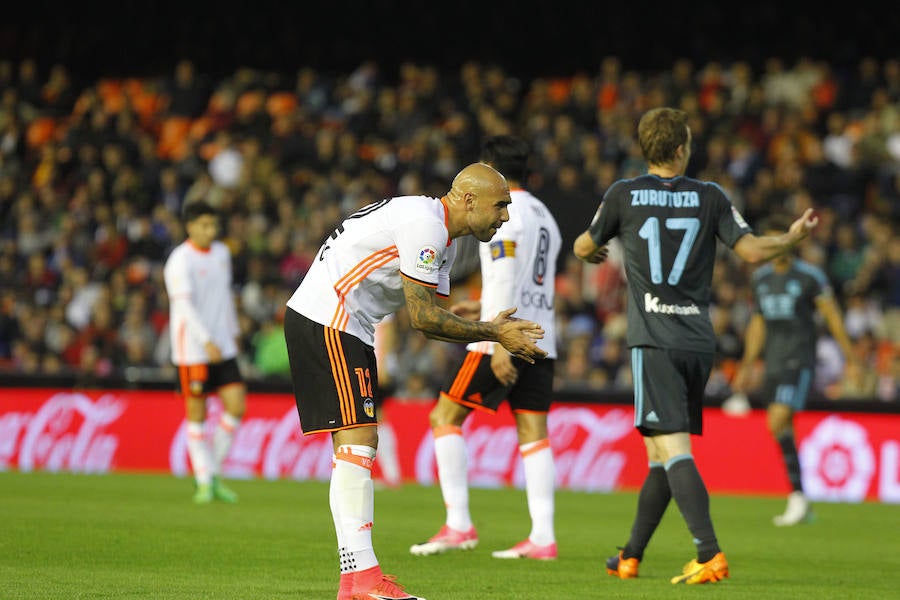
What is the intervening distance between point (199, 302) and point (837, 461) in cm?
720

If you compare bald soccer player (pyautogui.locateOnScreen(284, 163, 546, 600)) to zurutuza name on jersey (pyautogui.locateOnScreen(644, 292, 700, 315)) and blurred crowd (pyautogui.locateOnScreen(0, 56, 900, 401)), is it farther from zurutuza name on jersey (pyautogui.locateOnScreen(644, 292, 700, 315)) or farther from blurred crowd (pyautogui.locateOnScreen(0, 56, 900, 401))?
blurred crowd (pyautogui.locateOnScreen(0, 56, 900, 401))

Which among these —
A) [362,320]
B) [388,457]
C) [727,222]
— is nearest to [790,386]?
[388,457]

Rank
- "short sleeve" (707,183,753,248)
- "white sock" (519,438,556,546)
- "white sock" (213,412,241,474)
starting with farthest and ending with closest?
1. "white sock" (213,412,241,474)
2. "white sock" (519,438,556,546)
3. "short sleeve" (707,183,753,248)

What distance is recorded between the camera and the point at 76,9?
2817 cm

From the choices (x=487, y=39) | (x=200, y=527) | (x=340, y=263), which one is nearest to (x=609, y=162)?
(x=487, y=39)

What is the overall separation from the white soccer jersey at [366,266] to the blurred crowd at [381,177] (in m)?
9.82

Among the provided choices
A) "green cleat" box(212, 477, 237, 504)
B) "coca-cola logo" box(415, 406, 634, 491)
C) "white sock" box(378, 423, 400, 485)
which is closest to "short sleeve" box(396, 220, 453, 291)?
"green cleat" box(212, 477, 237, 504)

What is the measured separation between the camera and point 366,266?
6324 mm

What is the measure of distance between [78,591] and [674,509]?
302 inches

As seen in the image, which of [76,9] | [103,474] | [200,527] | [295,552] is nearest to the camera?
[295,552]

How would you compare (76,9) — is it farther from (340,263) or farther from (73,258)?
(340,263)

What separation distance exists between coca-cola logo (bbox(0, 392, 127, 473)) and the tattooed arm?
460 inches

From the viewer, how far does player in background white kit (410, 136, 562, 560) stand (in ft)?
28.2

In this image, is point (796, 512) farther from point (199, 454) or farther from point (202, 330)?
point (202, 330)
